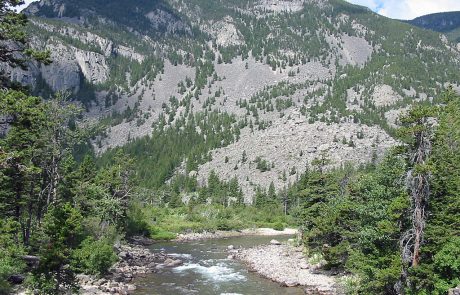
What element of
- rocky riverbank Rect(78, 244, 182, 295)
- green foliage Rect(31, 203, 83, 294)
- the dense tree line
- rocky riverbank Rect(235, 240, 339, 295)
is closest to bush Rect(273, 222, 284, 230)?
rocky riverbank Rect(235, 240, 339, 295)

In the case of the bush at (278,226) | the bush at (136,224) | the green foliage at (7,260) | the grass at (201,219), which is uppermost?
the green foliage at (7,260)

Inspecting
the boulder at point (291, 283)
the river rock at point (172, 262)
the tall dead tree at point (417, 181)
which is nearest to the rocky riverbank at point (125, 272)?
the river rock at point (172, 262)

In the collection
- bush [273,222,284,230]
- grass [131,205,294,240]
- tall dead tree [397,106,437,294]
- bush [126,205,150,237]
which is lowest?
bush [273,222,284,230]

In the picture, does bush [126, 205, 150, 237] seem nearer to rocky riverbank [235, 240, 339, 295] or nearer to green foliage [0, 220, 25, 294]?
rocky riverbank [235, 240, 339, 295]

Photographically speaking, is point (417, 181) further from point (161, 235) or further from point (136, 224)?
point (161, 235)

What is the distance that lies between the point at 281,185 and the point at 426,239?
143653mm

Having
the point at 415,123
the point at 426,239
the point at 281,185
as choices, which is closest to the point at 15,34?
the point at 415,123

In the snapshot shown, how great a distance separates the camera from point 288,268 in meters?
53.3

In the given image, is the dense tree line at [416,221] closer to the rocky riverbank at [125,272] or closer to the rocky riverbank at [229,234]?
the rocky riverbank at [125,272]

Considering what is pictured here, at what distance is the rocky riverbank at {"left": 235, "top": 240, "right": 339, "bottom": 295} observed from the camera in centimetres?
4351

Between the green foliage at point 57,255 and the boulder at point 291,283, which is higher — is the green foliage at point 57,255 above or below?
above

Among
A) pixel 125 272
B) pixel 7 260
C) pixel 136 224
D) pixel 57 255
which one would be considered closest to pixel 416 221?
pixel 57 255

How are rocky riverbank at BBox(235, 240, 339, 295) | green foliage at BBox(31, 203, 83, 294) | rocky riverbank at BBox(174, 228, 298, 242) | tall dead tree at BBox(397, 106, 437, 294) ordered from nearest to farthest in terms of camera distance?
1. tall dead tree at BBox(397, 106, 437, 294)
2. green foliage at BBox(31, 203, 83, 294)
3. rocky riverbank at BBox(235, 240, 339, 295)
4. rocky riverbank at BBox(174, 228, 298, 242)

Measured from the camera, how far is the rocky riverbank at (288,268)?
4351cm
